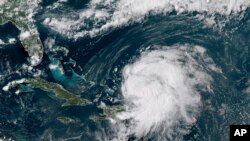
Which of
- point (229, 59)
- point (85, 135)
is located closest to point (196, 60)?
point (229, 59)

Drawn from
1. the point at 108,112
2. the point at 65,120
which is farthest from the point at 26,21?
the point at 108,112

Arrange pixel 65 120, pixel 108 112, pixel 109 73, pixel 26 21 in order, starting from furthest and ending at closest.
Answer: pixel 26 21
pixel 109 73
pixel 108 112
pixel 65 120

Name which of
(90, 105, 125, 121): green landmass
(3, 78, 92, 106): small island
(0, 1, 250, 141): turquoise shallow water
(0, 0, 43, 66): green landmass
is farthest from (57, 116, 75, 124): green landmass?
(0, 0, 43, 66): green landmass

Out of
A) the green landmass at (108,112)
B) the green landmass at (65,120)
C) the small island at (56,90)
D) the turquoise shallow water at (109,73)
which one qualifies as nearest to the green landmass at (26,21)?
the turquoise shallow water at (109,73)

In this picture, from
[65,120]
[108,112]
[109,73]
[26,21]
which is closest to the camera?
[65,120]

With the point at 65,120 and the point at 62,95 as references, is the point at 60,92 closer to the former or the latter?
the point at 62,95

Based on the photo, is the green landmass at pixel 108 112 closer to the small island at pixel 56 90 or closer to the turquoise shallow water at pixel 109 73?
Result: the turquoise shallow water at pixel 109 73
